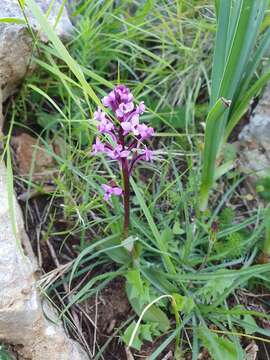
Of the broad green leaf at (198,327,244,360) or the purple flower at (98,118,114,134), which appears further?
the broad green leaf at (198,327,244,360)

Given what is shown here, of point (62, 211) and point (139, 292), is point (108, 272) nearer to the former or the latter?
point (139, 292)

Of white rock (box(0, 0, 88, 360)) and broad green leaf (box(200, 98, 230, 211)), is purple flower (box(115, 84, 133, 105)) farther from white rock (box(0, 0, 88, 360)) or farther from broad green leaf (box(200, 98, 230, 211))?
white rock (box(0, 0, 88, 360))

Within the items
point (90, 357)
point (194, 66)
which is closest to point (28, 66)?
point (194, 66)

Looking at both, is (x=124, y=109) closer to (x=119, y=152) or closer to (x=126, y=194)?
(x=119, y=152)

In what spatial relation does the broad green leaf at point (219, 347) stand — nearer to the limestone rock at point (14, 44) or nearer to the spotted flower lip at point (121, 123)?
the spotted flower lip at point (121, 123)

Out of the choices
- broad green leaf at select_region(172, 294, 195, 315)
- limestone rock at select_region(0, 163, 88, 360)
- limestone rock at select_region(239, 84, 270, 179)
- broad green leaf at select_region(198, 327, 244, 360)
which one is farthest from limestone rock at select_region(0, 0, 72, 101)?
broad green leaf at select_region(198, 327, 244, 360)

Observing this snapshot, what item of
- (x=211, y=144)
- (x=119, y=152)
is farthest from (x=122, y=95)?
(x=211, y=144)
